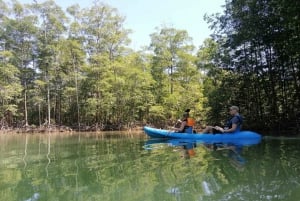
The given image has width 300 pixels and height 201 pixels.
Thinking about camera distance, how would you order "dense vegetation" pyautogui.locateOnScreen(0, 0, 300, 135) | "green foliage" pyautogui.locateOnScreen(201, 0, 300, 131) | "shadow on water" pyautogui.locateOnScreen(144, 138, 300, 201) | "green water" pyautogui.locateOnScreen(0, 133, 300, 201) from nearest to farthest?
"shadow on water" pyautogui.locateOnScreen(144, 138, 300, 201)
"green water" pyautogui.locateOnScreen(0, 133, 300, 201)
"green foliage" pyautogui.locateOnScreen(201, 0, 300, 131)
"dense vegetation" pyautogui.locateOnScreen(0, 0, 300, 135)

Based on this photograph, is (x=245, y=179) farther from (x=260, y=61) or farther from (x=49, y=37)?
(x=49, y=37)

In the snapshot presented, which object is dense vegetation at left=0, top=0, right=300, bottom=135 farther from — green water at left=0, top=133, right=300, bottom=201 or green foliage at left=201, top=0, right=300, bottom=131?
green water at left=0, top=133, right=300, bottom=201

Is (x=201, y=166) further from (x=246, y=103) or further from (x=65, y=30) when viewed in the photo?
(x=65, y=30)

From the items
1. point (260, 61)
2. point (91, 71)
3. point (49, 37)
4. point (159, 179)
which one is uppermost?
point (49, 37)

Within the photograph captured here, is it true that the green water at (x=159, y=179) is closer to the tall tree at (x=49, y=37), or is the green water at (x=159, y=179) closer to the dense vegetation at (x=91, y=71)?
the dense vegetation at (x=91, y=71)

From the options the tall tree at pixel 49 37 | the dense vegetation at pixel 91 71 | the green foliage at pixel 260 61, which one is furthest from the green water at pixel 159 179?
the tall tree at pixel 49 37

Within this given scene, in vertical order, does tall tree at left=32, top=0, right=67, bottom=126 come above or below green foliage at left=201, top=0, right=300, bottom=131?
above

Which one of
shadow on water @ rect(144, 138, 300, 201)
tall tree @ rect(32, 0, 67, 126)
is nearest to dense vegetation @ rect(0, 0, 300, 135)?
tall tree @ rect(32, 0, 67, 126)

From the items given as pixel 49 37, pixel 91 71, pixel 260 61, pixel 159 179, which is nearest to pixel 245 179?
pixel 159 179

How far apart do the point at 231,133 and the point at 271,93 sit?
18.0ft

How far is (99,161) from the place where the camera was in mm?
6258

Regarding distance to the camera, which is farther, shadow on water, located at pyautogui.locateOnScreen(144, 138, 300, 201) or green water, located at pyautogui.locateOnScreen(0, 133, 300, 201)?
green water, located at pyautogui.locateOnScreen(0, 133, 300, 201)

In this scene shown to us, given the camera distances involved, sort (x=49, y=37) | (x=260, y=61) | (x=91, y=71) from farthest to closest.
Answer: (x=49, y=37)
(x=91, y=71)
(x=260, y=61)

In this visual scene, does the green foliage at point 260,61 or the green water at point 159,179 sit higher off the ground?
the green foliage at point 260,61
